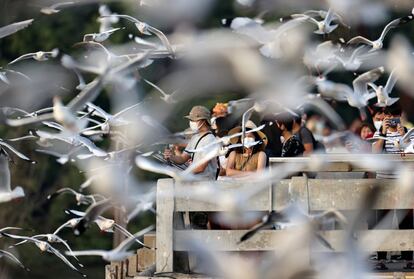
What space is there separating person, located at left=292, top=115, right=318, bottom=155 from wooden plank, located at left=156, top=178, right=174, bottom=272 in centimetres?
212

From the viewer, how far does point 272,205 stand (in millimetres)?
10172

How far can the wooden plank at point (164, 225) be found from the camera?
1019 cm

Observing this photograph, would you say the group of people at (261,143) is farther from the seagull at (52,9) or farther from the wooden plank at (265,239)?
the seagull at (52,9)

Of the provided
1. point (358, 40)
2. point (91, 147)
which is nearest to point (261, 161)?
point (91, 147)

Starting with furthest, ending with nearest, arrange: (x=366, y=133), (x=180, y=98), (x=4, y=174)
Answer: (x=366, y=133), (x=180, y=98), (x=4, y=174)

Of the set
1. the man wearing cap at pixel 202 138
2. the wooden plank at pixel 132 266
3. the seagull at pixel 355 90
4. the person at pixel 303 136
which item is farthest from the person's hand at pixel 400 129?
the wooden plank at pixel 132 266

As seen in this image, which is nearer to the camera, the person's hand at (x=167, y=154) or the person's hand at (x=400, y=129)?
the person's hand at (x=400, y=129)

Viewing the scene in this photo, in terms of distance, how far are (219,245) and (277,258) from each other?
2.32 metres

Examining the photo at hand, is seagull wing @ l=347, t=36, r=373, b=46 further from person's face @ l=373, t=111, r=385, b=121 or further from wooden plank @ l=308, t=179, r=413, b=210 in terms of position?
wooden plank @ l=308, t=179, r=413, b=210

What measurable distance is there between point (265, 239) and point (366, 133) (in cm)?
352

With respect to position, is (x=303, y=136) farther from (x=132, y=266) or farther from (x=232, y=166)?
(x=132, y=266)

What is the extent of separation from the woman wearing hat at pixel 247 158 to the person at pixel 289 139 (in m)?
0.73

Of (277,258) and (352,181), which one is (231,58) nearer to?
(352,181)

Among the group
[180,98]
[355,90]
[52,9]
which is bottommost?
[180,98]
